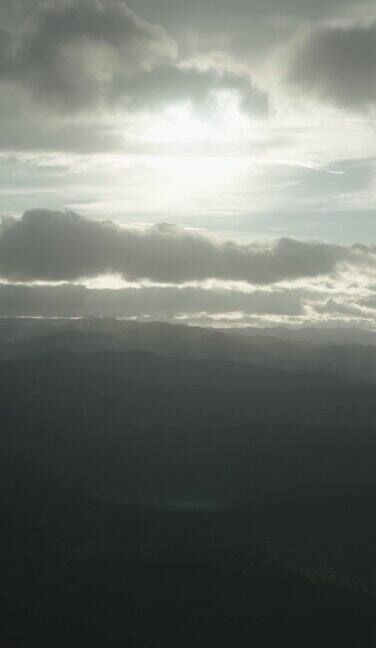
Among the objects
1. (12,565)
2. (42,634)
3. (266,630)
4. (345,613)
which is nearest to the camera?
(42,634)

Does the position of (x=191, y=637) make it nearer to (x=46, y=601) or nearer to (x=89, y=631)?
(x=89, y=631)

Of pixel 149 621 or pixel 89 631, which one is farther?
pixel 149 621

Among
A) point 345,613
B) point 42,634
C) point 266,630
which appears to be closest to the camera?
point 42,634

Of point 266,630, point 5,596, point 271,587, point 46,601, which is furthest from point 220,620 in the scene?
point 5,596

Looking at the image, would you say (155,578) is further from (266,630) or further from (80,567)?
(266,630)

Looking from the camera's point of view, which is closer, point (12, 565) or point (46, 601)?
point (46, 601)

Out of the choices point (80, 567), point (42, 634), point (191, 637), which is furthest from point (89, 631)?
point (80, 567)

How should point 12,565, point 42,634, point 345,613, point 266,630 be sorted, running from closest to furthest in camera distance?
point 42,634, point 266,630, point 345,613, point 12,565

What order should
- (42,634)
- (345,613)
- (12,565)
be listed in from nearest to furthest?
(42,634)
(345,613)
(12,565)
